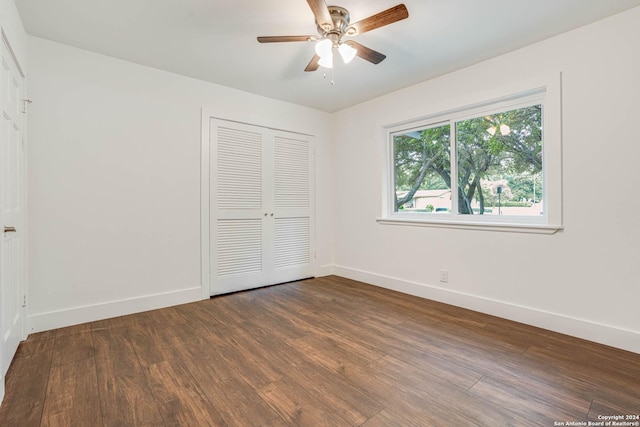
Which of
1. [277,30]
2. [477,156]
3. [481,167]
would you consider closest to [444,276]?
[481,167]

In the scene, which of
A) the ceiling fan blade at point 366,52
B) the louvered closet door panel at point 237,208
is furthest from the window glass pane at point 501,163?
the louvered closet door panel at point 237,208

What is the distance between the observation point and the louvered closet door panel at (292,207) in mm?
3953

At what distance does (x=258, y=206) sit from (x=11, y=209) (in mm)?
2179

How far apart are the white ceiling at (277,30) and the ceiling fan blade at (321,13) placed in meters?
0.23

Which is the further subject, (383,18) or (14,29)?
(14,29)

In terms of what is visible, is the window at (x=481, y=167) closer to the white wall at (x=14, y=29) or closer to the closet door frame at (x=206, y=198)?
the closet door frame at (x=206, y=198)

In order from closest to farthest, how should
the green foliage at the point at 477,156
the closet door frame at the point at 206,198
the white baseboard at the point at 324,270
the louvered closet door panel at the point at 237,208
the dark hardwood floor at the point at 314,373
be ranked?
the dark hardwood floor at the point at 314,373 → the green foliage at the point at 477,156 → the closet door frame at the point at 206,198 → the louvered closet door panel at the point at 237,208 → the white baseboard at the point at 324,270

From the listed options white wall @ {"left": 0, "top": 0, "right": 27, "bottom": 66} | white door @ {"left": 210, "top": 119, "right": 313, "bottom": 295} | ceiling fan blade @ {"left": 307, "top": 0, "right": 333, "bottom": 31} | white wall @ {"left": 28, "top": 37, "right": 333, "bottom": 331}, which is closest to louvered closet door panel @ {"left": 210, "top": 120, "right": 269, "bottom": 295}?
white door @ {"left": 210, "top": 119, "right": 313, "bottom": 295}

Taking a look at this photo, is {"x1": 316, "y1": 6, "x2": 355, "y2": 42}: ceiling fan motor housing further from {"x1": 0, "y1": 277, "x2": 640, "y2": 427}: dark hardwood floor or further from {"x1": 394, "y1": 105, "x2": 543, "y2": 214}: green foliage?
{"x1": 0, "y1": 277, "x2": 640, "y2": 427}: dark hardwood floor

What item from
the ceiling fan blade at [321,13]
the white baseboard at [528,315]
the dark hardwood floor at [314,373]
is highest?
the ceiling fan blade at [321,13]

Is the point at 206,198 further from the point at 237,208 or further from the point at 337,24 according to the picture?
the point at 337,24

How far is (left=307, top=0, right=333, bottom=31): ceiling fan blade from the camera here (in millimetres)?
1705

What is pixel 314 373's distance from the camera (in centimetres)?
185

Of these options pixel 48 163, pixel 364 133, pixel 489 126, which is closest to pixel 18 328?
pixel 48 163
